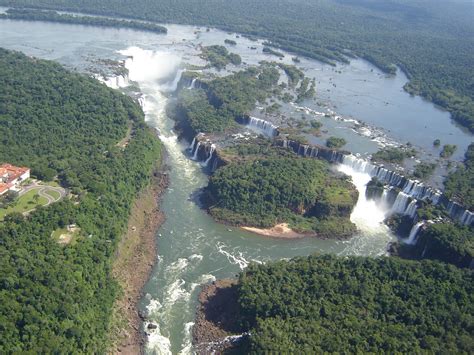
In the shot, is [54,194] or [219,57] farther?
[219,57]

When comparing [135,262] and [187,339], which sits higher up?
[135,262]

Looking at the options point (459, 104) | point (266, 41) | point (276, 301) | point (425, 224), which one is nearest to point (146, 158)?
point (276, 301)

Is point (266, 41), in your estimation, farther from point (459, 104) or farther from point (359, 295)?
point (359, 295)

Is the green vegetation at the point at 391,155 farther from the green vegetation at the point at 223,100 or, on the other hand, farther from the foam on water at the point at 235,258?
the foam on water at the point at 235,258

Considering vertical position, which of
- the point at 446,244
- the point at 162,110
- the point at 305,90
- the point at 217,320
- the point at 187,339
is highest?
the point at 305,90

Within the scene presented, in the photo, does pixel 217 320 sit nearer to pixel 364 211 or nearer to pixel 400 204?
pixel 364 211

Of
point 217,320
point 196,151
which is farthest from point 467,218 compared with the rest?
point 196,151

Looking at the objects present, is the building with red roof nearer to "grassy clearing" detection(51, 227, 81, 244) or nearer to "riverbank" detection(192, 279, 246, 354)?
"grassy clearing" detection(51, 227, 81, 244)
